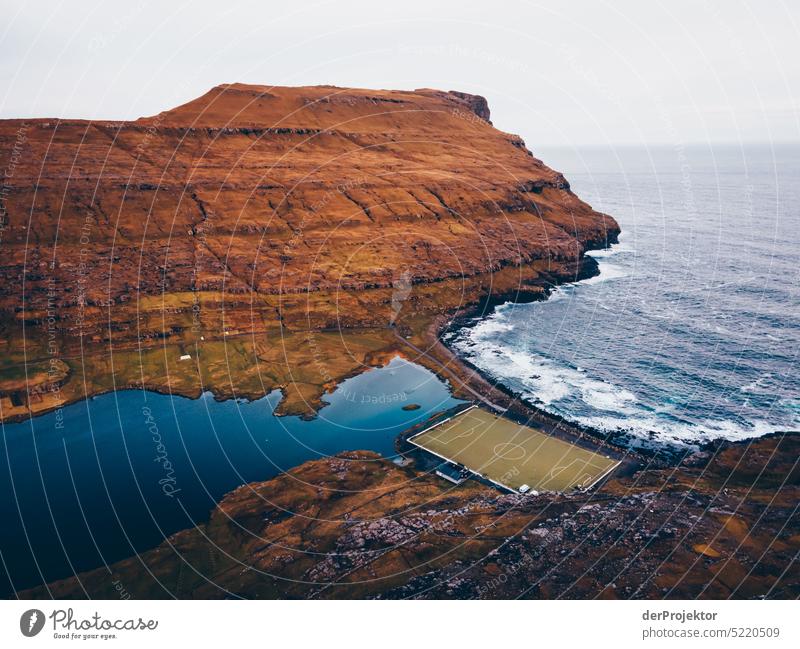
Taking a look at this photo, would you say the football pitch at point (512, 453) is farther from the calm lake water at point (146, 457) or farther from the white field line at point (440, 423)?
the calm lake water at point (146, 457)

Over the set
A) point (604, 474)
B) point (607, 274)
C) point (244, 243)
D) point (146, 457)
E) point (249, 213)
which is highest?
point (249, 213)

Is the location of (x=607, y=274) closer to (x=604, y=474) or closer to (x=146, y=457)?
(x=604, y=474)

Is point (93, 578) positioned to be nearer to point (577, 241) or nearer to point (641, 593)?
point (641, 593)

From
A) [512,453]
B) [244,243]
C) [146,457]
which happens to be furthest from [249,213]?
[512,453]

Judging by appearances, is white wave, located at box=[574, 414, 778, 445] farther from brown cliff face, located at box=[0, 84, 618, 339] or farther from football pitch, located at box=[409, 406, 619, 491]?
brown cliff face, located at box=[0, 84, 618, 339]

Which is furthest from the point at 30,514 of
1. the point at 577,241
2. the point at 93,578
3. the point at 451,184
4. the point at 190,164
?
the point at 577,241
